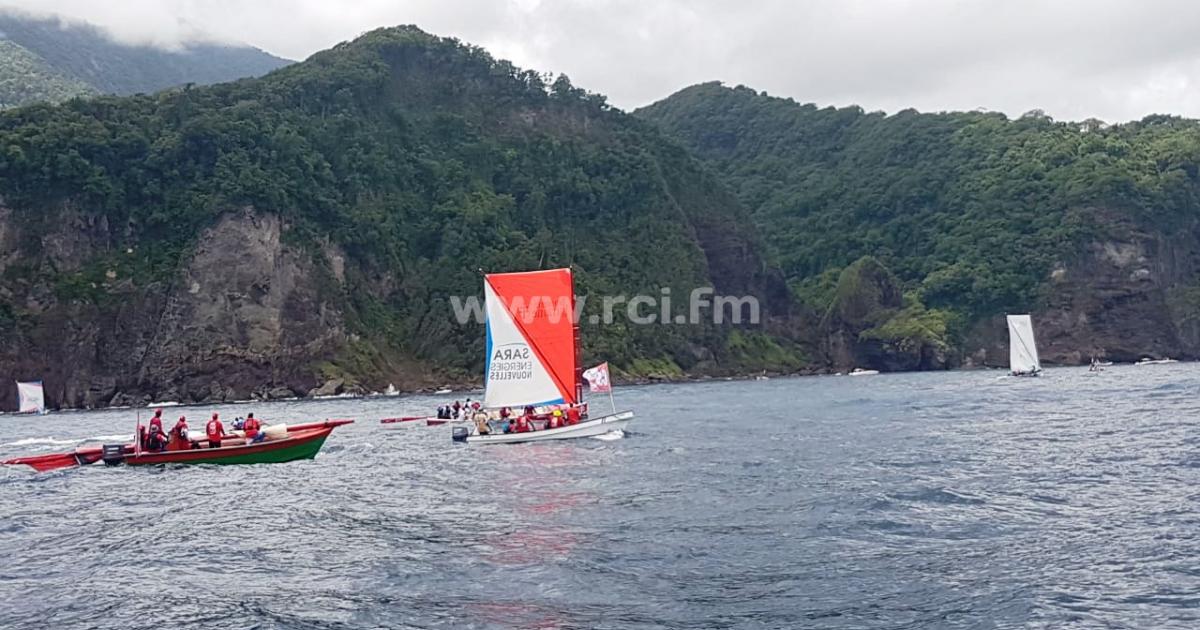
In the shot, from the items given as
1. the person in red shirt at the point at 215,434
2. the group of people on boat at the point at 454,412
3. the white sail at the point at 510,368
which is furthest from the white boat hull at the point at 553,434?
the group of people on boat at the point at 454,412

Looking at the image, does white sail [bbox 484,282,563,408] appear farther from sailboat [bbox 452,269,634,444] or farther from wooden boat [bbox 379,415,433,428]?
wooden boat [bbox 379,415,433,428]

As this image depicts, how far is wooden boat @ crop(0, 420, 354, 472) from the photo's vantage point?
47969 mm

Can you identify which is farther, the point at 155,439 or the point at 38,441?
the point at 38,441

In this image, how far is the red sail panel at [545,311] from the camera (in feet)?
177

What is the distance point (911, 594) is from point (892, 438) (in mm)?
31972

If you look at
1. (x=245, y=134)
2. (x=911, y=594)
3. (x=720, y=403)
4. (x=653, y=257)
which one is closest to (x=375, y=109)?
(x=245, y=134)

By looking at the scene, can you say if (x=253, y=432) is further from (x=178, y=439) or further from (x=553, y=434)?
(x=553, y=434)

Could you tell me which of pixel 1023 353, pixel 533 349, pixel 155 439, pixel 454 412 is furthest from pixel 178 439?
pixel 1023 353

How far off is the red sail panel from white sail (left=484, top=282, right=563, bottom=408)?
1.10ft

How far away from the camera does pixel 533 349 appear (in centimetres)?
5491

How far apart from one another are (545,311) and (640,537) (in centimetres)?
2719

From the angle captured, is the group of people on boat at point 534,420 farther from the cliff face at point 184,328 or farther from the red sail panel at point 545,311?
the cliff face at point 184,328

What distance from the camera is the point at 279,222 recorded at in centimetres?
15400

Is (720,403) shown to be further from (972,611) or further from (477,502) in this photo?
(972,611)
